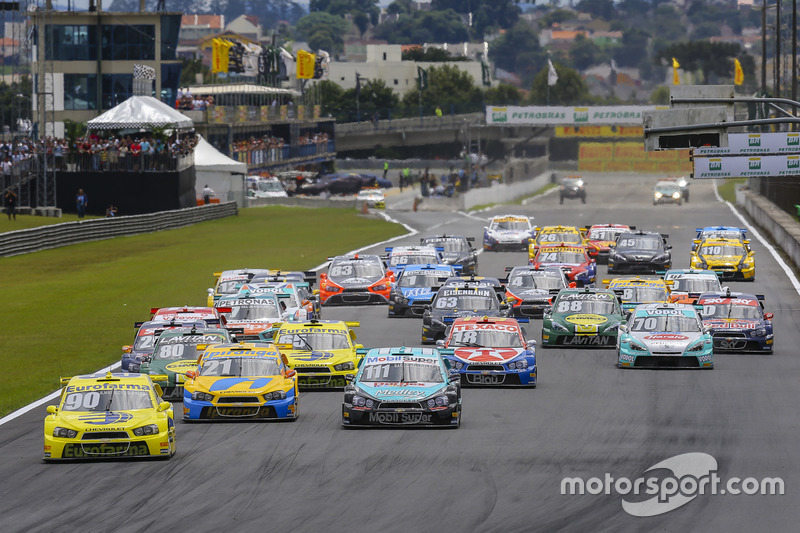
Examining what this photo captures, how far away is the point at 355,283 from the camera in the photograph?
47000 millimetres

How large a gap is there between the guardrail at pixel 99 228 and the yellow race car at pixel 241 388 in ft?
123

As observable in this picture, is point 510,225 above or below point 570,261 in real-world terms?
above

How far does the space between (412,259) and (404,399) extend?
25901 millimetres

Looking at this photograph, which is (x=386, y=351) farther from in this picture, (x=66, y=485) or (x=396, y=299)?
(x=396, y=299)

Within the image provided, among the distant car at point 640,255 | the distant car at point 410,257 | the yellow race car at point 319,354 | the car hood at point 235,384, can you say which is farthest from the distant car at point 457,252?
the car hood at point 235,384

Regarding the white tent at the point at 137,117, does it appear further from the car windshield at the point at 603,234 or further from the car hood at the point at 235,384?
the car hood at the point at 235,384

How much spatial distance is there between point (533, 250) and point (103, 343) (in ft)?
71.2

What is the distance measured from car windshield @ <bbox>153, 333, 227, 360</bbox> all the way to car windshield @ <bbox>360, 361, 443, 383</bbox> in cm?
468

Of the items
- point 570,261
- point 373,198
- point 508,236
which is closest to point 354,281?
point 570,261

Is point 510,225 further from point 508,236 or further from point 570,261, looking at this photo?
point 570,261

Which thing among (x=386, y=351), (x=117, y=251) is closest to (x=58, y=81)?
(x=117, y=251)

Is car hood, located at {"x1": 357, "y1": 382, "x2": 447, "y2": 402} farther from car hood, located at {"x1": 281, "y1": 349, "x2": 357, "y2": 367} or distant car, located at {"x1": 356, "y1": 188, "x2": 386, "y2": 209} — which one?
distant car, located at {"x1": 356, "y1": 188, "x2": 386, "y2": 209}

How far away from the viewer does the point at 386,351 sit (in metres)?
26.8

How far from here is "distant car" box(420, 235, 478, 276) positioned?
53719 millimetres
